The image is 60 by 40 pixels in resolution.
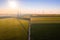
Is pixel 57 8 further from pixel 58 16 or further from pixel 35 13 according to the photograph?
pixel 35 13

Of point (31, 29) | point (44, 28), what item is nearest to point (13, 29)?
point (31, 29)

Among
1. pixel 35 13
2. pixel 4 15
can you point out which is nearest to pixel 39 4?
pixel 35 13

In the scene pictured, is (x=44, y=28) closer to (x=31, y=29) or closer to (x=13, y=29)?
(x=31, y=29)

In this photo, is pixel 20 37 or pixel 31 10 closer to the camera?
pixel 20 37
